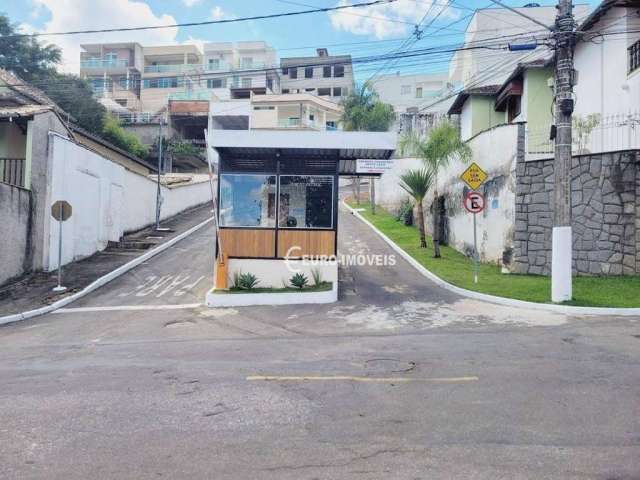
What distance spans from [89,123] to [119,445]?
3836cm

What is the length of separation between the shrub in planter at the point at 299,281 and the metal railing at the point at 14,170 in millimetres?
9599

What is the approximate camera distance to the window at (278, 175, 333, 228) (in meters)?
14.2

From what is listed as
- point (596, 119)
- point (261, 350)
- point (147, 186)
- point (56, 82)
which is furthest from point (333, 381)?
point (56, 82)

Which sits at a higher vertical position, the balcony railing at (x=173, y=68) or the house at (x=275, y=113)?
the balcony railing at (x=173, y=68)

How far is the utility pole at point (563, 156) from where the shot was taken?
11.3 meters

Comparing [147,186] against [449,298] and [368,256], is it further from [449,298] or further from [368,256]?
[449,298]

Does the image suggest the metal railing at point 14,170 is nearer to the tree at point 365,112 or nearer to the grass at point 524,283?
the grass at point 524,283

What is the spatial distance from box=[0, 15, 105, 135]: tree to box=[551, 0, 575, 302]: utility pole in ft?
113

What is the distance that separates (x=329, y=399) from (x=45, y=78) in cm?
4180

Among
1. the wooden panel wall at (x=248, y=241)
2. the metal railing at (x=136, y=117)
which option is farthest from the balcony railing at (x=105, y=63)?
the wooden panel wall at (x=248, y=241)

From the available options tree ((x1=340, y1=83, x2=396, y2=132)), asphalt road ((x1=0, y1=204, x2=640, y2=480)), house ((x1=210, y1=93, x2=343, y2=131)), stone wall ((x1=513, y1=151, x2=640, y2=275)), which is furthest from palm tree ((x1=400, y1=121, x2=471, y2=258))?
house ((x1=210, y1=93, x2=343, y2=131))

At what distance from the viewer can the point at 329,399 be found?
5508 millimetres

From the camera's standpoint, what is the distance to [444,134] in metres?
18.5

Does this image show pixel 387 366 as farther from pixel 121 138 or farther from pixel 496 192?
pixel 121 138
